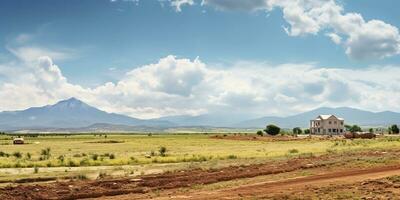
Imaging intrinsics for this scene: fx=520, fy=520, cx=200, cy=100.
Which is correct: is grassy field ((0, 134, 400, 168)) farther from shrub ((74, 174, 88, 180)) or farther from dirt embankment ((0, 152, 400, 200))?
dirt embankment ((0, 152, 400, 200))

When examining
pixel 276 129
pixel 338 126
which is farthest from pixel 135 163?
pixel 338 126

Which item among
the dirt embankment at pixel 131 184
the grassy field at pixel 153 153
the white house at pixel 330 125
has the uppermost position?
the white house at pixel 330 125

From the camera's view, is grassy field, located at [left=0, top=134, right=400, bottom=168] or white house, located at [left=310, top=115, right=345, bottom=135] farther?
white house, located at [left=310, top=115, right=345, bottom=135]

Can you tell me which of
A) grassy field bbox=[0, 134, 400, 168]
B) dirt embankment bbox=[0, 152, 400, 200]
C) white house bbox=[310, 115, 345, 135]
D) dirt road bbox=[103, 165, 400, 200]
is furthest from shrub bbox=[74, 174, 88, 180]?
white house bbox=[310, 115, 345, 135]

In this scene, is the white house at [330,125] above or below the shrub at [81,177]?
above

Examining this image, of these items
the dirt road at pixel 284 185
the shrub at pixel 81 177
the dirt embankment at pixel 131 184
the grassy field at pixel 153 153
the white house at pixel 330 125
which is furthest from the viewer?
the white house at pixel 330 125

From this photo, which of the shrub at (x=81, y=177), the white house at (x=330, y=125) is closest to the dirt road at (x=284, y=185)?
the shrub at (x=81, y=177)

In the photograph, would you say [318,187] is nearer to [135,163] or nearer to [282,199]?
[282,199]

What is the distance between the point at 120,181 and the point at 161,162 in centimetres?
2094

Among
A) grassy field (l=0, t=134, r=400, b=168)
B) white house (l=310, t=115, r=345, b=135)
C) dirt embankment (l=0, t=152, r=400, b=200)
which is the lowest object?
dirt embankment (l=0, t=152, r=400, b=200)

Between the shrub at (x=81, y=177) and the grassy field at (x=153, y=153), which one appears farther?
the grassy field at (x=153, y=153)

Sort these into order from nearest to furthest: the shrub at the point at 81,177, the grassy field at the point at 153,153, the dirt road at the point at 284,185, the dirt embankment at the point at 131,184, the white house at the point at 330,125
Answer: the dirt road at the point at 284,185 < the dirt embankment at the point at 131,184 < the shrub at the point at 81,177 < the grassy field at the point at 153,153 < the white house at the point at 330,125

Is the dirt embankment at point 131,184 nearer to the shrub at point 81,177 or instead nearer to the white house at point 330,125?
the shrub at point 81,177

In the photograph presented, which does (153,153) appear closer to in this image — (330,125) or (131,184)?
(131,184)
